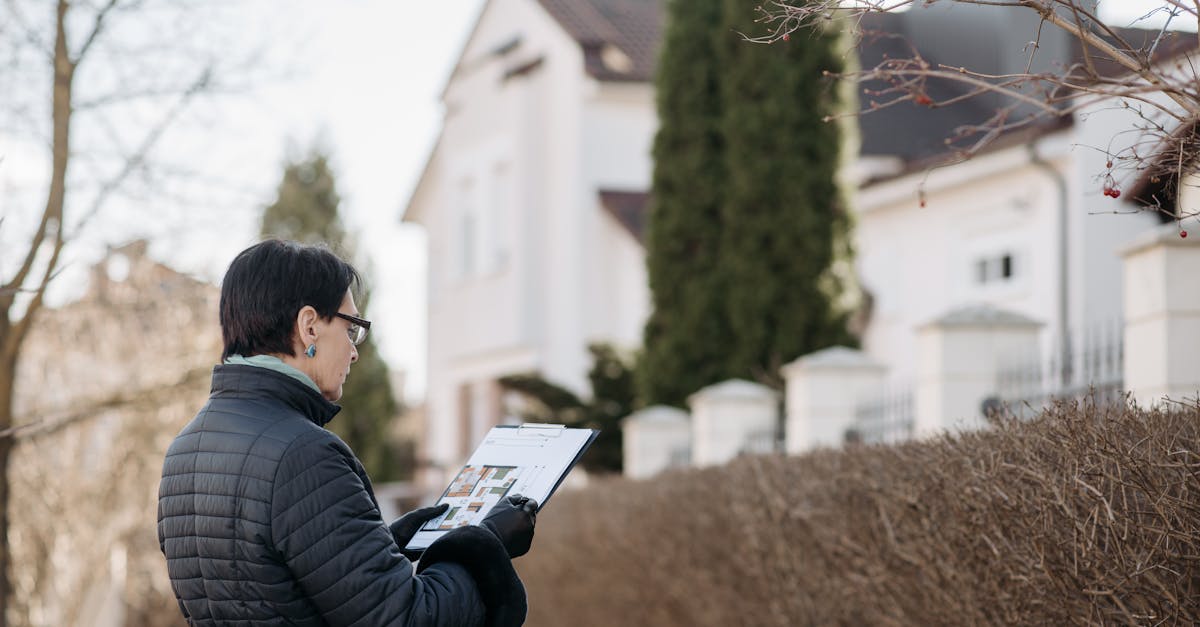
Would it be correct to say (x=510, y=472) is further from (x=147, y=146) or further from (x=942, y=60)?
(x=942, y=60)

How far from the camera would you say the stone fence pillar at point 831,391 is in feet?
36.7

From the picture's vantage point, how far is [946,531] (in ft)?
19.1

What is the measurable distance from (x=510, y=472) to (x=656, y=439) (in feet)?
37.9

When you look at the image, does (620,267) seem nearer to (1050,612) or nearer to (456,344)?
(456,344)

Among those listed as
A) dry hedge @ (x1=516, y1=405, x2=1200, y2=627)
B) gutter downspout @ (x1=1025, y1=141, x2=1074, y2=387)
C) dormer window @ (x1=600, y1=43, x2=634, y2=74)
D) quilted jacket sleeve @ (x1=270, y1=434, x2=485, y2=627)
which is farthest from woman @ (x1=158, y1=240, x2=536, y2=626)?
dormer window @ (x1=600, y1=43, x2=634, y2=74)

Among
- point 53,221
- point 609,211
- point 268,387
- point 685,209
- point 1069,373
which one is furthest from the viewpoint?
point 609,211

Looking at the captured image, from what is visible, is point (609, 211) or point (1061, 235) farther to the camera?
point (609, 211)

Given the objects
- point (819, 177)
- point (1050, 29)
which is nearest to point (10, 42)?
point (819, 177)

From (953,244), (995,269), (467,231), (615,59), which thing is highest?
(615,59)

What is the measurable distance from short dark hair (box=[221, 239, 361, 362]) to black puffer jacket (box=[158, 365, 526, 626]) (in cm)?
8

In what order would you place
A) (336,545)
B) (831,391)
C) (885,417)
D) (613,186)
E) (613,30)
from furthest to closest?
(613,30) → (613,186) → (831,391) → (885,417) → (336,545)

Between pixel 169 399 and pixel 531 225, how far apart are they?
42.7ft

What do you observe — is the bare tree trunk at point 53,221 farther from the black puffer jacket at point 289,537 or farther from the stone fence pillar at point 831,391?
the black puffer jacket at point 289,537

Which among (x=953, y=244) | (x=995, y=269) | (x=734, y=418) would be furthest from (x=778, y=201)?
(x=734, y=418)
